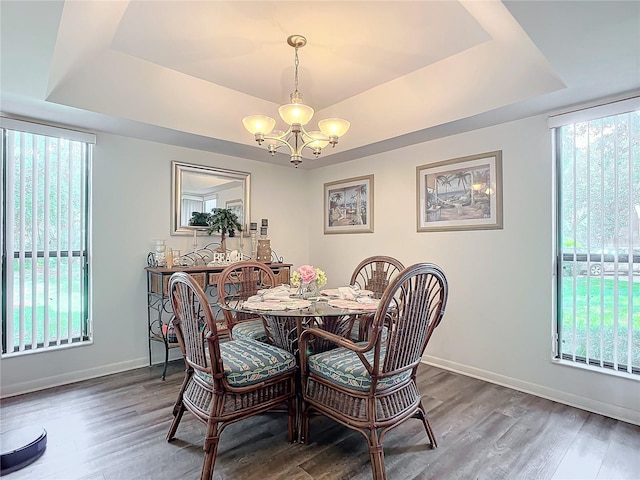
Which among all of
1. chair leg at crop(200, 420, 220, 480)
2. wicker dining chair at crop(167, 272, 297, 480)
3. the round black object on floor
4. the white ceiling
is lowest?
the round black object on floor

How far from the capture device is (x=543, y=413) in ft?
8.19

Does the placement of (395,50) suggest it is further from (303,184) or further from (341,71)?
(303,184)

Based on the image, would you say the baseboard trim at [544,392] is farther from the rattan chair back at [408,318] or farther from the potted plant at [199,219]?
the potted plant at [199,219]

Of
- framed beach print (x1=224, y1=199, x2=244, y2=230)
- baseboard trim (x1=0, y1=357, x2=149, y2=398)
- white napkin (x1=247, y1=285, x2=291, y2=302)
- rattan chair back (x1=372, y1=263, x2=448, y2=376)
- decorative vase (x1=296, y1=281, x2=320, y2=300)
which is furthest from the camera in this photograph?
framed beach print (x1=224, y1=199, x2=244, y2=230)

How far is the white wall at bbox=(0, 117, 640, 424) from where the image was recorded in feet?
9.20

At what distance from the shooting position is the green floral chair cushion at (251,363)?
1.88m

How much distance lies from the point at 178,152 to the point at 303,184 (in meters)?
1.76

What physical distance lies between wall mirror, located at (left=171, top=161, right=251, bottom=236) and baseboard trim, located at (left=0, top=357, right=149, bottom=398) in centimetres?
137

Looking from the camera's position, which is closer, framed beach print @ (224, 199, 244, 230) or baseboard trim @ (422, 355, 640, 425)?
baseboard trim @ (422, 355, 640, 425)

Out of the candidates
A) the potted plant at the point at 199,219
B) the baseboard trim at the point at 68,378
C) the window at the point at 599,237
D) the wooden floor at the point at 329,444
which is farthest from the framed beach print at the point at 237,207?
the window at the point at 599,237

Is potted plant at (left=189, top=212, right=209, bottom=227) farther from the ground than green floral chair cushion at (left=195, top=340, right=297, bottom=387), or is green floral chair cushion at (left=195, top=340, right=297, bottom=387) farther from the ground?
potted plant at (left=189, top=212, right=209, bottom=227)

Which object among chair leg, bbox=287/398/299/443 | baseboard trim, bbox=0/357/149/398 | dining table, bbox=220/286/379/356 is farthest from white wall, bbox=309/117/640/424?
baseboard trim, bbox=0/357/149/398

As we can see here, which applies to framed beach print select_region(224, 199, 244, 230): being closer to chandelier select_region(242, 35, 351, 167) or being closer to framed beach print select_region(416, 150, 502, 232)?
chandelier select_region(242, 35, 351, 167)

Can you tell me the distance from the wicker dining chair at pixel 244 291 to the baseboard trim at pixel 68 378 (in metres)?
1.22
